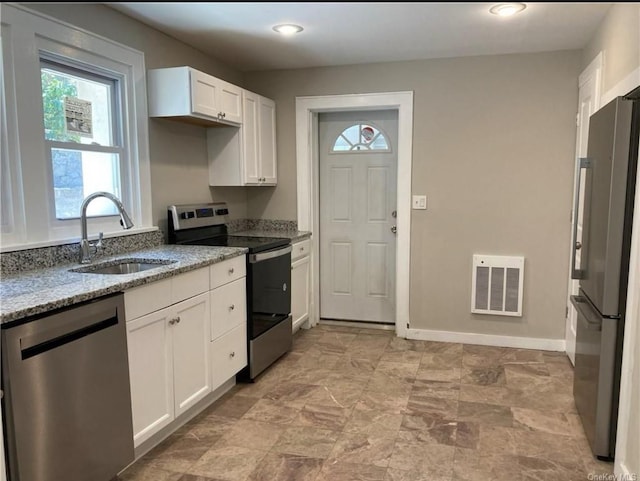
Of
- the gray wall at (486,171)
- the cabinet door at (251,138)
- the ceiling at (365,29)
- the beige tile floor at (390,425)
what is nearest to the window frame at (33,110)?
the ceiling at (365,29)

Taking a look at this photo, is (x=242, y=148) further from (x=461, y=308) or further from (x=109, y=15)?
(x=461, y=308)

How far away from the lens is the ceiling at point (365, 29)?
8.88 feet

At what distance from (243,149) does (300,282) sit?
1189 mm

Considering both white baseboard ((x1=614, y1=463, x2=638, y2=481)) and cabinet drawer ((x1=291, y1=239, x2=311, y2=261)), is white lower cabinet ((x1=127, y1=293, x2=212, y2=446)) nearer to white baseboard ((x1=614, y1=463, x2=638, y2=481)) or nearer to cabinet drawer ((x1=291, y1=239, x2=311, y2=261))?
cabinet drawer ((x1=291, y1=239, x2=311, y2=261))

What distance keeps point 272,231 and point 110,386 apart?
98.5 inches

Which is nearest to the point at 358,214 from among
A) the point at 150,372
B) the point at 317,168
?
the point at 317,168

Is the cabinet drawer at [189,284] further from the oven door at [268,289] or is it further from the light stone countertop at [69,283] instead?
the oven door at [268,289]

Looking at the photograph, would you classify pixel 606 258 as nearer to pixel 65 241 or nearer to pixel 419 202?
pixel 419 202

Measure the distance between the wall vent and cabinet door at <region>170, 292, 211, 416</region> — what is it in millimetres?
2237

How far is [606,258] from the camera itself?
6.90ft

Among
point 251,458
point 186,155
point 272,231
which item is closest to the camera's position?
point 251,458

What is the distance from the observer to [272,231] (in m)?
4.34

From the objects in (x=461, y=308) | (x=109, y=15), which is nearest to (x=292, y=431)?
(x=461, y=308)

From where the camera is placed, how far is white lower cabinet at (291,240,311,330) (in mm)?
3906
